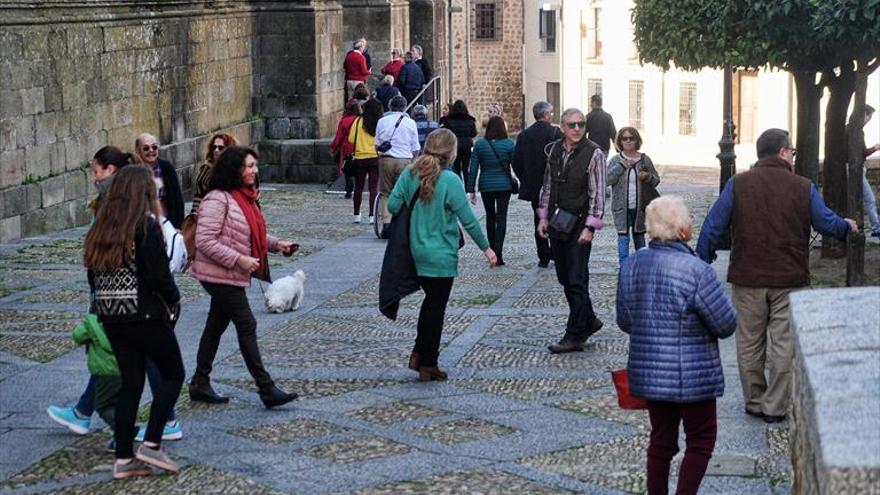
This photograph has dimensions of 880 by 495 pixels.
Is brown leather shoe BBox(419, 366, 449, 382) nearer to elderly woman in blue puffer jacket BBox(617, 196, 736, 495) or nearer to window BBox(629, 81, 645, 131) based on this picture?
elderly woman in blue puffer jacket BBox(617, 196, 736, 495)

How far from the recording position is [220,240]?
9078 millimetres

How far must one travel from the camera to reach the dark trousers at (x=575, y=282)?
11.1 metres

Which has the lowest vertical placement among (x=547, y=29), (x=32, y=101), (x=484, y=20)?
(x=32, y=101)

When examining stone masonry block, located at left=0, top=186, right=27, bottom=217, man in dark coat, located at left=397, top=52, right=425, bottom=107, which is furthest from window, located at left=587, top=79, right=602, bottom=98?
stone masonry block, located at left=0, top=186, right=27, bottom=217

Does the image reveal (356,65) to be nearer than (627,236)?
No

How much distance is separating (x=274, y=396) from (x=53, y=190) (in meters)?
9.61

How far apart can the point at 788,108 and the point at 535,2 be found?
61.3 ft

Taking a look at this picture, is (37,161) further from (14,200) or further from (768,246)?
(768,246)

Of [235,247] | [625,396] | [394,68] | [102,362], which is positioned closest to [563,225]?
[235,247]

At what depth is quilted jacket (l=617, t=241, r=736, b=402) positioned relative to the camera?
6.77 meters

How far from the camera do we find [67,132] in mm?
18828

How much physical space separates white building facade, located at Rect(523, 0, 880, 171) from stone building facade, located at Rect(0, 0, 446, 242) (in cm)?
1980

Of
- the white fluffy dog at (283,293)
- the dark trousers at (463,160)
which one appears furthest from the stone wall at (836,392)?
the dark trousers at (463,160)

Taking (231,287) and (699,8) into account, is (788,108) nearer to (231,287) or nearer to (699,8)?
(699,8)
